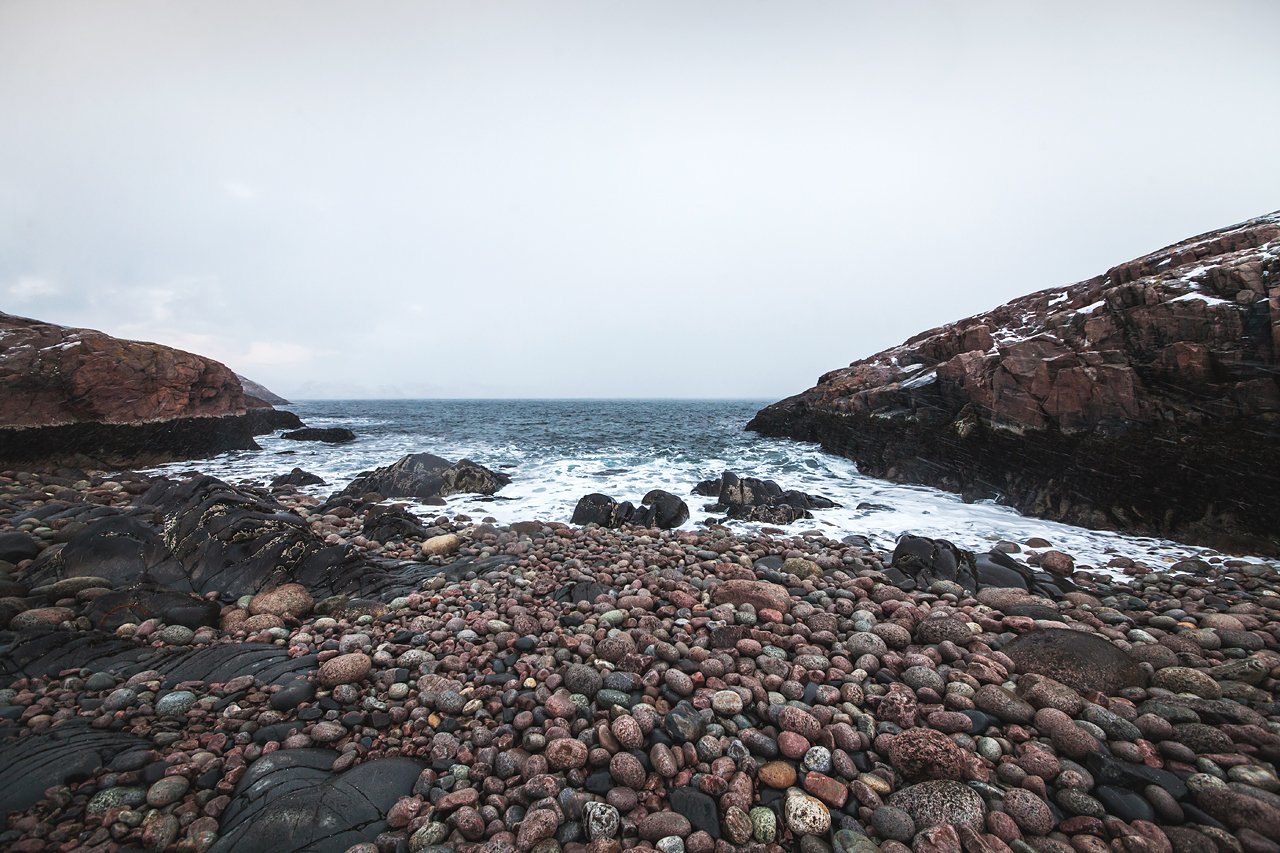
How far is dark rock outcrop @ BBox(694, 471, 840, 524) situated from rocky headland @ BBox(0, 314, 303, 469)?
2137 cm

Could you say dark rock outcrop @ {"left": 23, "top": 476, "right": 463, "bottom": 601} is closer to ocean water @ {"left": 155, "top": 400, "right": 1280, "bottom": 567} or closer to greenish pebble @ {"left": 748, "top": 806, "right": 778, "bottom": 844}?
ocean water @ {"left": 155, "top": 400, "right": 1280, "bottom": 567}

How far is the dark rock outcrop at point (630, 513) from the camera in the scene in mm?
10456

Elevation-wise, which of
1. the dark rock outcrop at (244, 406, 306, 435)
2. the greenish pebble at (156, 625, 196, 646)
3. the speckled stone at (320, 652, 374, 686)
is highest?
the dark rock outcrop at (244, 406, 306, 435)

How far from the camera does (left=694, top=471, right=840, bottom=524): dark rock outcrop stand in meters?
10.7

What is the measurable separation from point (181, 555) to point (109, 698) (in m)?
3.11

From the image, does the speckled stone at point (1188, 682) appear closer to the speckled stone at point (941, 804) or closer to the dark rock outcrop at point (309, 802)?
the speckled stone at point (941, 804)

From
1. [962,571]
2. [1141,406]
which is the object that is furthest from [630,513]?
[1141,406]

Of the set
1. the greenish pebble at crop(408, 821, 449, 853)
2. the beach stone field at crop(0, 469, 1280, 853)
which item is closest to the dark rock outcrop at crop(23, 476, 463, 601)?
the beach stone field at crop(0, 469, 1280, 853)

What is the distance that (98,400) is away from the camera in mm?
15219

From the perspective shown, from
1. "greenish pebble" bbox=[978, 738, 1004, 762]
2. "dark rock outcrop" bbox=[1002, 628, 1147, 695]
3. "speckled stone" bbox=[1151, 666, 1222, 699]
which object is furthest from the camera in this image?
"dark rock outcrop" bbox=[1002, 628, 1147, 695]

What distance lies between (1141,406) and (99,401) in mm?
31588

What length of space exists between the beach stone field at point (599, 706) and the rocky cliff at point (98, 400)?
13.6m

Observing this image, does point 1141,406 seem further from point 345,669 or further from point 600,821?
point 345,669

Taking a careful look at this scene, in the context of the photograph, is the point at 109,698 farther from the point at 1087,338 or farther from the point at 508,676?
the point at 1087,338
